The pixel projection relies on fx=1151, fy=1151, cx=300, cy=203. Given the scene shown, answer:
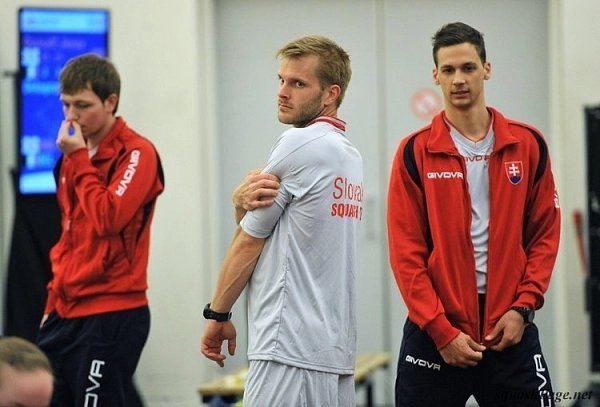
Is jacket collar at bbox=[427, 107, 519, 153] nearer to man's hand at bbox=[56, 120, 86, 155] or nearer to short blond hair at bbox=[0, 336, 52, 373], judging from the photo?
man's hand at bbox=[56, 120, 86, 155]

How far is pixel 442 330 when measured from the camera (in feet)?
13.4

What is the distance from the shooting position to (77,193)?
4.84 metres

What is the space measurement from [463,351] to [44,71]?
4679 mm

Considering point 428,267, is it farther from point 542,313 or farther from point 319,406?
point 542,313

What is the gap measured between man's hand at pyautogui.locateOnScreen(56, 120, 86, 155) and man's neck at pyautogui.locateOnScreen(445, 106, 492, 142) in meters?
1.57

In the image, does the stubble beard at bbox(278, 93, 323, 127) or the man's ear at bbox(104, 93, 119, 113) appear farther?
the man's ear at bbox(104, 93, 119, 113)

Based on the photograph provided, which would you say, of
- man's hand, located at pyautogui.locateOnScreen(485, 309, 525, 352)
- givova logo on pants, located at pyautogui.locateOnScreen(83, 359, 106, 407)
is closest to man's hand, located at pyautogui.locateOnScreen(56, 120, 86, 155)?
givova logo on pants, located at pyautogui.locateOnScreen(83, 359, 106, 407)

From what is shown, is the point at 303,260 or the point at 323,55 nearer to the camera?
the point at 303,260

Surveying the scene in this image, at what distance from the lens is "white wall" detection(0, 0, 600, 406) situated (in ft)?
26.7

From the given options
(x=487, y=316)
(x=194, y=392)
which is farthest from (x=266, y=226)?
(x=194, y=392)

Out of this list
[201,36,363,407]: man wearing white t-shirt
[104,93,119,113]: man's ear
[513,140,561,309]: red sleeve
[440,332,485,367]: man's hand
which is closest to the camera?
[201,36,363,407]: man wearing white t-shirt

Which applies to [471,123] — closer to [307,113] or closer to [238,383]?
[307,113]

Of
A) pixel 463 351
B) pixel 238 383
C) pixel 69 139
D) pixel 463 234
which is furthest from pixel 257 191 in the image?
pixel 238 383

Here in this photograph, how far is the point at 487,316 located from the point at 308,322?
2.44ft
